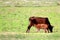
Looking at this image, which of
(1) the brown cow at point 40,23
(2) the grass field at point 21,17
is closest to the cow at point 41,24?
(1) the brown cow at point 40,23

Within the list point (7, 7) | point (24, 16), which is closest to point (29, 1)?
point (7, 7)

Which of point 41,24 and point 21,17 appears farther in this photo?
point 21,17

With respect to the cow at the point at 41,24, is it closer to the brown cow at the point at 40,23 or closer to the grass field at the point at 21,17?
the brown cow at the point at 40,23

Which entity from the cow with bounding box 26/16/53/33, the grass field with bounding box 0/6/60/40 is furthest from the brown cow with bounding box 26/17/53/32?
the grass field with bounding box 0/6/60/40

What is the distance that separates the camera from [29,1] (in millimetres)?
13680

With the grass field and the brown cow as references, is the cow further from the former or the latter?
the grass field

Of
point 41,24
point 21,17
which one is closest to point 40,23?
point 41,24

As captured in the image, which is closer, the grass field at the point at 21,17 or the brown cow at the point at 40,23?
the brown cow at the point at 40,23

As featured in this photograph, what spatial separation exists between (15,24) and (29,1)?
3.38 meters

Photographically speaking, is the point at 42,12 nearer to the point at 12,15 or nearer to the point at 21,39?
the point at 12,15

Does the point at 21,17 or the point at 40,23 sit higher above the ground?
the point at 40,23

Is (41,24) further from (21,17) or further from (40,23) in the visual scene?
(21,17)

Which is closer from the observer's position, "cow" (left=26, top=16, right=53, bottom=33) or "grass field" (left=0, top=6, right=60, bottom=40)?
"cow" (left=26, top=16, right=53, bottom=33)

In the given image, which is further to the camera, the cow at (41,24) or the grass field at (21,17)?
the grass field at (21,17)
